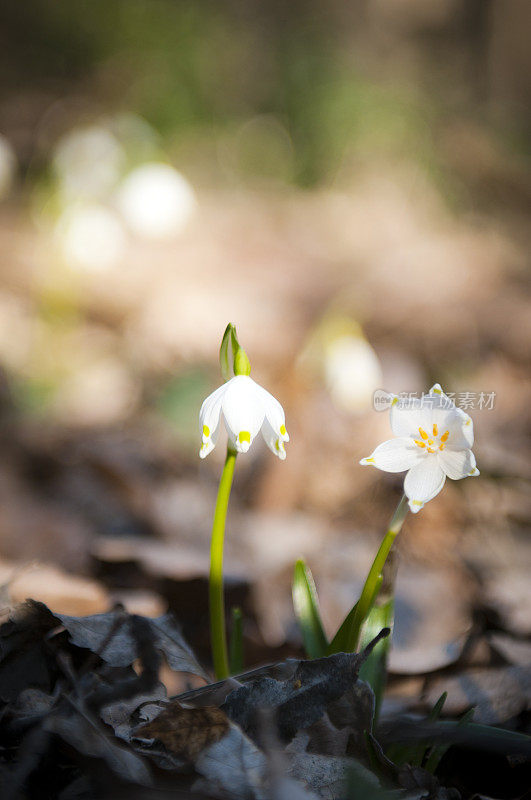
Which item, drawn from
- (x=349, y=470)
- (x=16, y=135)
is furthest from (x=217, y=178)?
(x=349, y=470)

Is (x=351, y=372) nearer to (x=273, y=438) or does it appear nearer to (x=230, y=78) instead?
(x=273, y=438)

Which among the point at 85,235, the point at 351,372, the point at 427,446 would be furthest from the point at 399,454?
the point at 85,235

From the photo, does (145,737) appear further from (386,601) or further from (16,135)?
(16,135)

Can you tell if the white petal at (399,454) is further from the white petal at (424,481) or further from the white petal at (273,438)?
the white petal at (273,438)

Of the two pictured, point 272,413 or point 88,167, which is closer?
point 272,413

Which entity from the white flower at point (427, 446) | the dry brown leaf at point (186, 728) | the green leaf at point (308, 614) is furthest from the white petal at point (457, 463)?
the dry brown leaf at point (186, 728)

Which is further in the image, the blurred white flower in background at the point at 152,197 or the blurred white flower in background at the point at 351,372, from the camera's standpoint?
the blurred white flower in background at the point at 152,197
